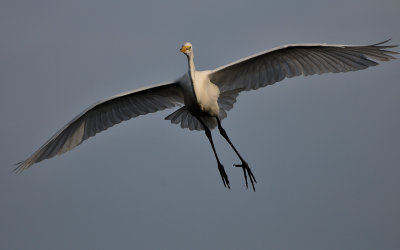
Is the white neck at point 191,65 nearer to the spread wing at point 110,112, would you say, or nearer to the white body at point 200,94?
the white body at point 200,94

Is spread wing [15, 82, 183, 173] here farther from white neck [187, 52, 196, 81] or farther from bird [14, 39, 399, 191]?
white neck [187, 52, 196, 81]

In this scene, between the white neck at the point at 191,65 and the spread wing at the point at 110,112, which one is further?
the spread wing at the point at 110,112

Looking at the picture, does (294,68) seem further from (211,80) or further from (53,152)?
(53,152)

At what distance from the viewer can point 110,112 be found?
43.3 feet

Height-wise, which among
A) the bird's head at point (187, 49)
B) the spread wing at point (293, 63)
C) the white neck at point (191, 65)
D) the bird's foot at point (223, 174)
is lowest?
the bird's foot at point (223, 174)

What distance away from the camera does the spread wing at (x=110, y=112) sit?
12.5 m

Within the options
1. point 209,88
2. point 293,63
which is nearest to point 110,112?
point 209,88

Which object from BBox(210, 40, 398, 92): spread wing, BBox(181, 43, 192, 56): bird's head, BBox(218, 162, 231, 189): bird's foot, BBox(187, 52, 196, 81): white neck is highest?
BBox(181, 43, 192, 56): bird's head

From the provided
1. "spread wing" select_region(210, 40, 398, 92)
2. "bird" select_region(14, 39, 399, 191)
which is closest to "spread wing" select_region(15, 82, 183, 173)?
"bird" select_region(14, 39, 399, 191)

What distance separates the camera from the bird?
11.8m

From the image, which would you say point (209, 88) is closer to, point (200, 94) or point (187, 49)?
point (200, 94)

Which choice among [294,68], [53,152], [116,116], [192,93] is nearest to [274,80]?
[294,68]

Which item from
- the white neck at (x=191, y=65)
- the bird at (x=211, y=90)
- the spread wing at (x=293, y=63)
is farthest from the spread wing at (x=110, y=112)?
the spread wing at (x=293, y=63)

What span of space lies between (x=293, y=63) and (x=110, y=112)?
3456mm
